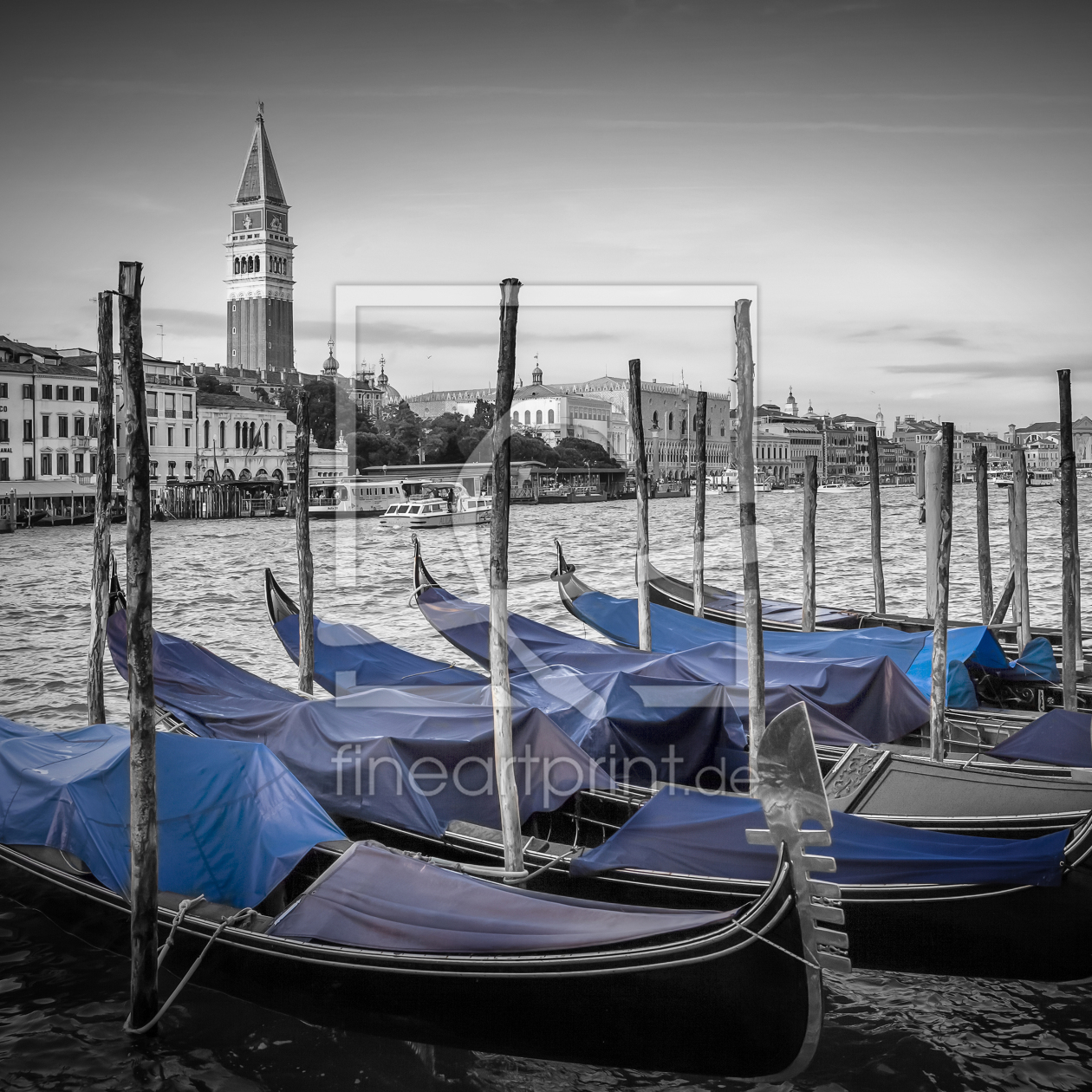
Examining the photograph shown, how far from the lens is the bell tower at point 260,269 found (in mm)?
80688

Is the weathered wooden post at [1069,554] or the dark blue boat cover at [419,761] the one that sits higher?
the weathered wooden post at [1069,554]

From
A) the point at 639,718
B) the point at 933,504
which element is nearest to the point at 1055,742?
the point at 933,504

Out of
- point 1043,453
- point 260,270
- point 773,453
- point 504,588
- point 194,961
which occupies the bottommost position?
point 194,961

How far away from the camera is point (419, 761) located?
5.42 metres

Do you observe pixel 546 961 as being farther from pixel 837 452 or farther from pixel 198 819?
pixel 837 452

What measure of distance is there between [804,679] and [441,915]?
11.5 ft

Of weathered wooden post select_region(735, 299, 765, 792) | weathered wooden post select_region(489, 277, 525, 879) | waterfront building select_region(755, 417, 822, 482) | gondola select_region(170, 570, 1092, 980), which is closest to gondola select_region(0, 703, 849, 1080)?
gondola select_region(170, 570, 1092, 980)

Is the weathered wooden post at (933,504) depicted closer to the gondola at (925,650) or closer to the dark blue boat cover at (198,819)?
the gondola at (925,650)

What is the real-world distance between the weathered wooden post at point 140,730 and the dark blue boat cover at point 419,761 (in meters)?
1.14

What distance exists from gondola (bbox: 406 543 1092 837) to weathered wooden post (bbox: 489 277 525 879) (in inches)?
61.1

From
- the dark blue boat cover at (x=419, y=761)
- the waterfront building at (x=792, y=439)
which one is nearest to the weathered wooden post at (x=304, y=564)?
the dark blue boat cover at (x=419, y=761)

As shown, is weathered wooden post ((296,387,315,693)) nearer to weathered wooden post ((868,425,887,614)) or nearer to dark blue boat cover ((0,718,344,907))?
dark blue boat cover ((0,718,344,907))

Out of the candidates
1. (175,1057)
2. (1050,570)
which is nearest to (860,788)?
(175,1057)

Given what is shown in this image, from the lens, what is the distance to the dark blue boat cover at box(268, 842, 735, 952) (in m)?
3.72
